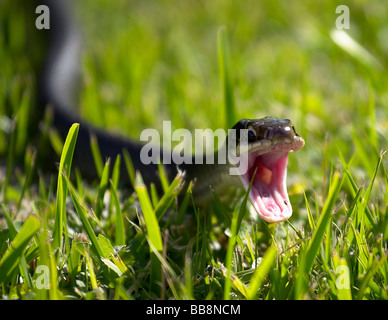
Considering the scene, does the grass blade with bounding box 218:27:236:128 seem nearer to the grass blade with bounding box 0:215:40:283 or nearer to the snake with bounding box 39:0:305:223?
the snake with bounding box 39:0:305:223

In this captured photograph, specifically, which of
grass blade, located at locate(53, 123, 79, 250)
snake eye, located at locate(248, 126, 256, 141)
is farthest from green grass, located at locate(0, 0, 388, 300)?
snake eye, located at locate(248, 126, 256, 141)

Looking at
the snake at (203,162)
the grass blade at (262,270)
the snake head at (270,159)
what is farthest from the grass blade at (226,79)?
the grass blade at (262,270)

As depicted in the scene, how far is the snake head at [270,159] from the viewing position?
2.03 metres

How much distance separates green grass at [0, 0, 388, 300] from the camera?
173 cm

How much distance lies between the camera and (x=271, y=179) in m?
2.20

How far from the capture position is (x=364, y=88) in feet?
12.7

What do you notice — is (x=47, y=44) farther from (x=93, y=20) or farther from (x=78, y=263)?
(x=78, y=263)

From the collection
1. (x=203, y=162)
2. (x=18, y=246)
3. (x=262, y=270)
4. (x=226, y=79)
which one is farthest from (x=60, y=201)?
(x=226, y=79)

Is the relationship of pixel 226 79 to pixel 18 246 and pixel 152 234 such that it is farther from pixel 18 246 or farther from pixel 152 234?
pixel 18 246

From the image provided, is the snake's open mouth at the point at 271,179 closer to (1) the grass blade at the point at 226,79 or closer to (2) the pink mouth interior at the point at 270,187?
(2) the pink mouth interior at the point at 270,187

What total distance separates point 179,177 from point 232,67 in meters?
2.36

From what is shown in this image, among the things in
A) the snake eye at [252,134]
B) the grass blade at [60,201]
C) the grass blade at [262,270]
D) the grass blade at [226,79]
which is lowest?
the grass blade at [262,270]

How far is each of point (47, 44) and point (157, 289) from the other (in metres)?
3.64
